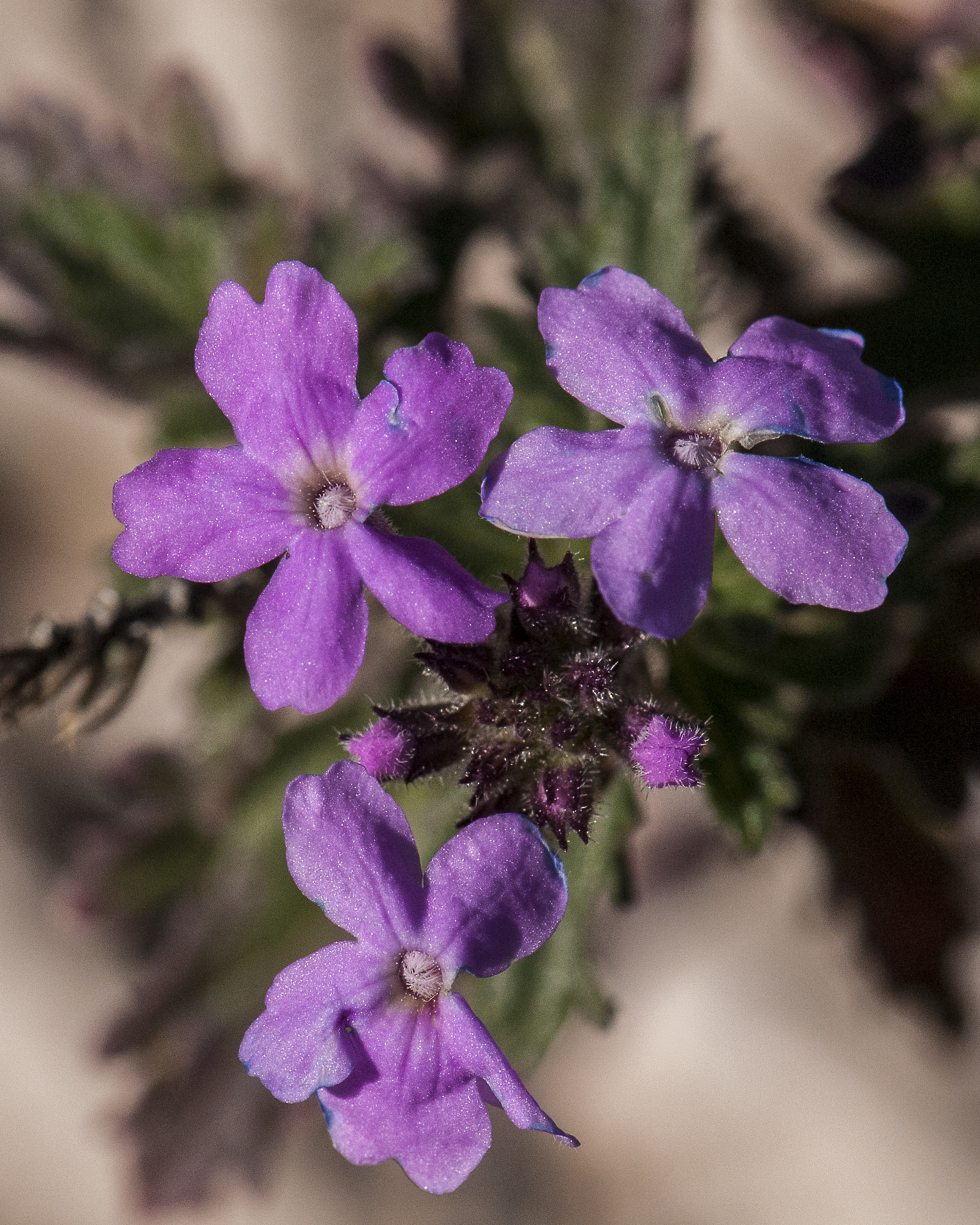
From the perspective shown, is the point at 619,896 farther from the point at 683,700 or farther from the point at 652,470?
the point at 652,470

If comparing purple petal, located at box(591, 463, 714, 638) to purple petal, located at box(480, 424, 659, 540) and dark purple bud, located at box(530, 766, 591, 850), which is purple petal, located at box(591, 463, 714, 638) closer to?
purple petal, located at box(480, 424, 659, 540)

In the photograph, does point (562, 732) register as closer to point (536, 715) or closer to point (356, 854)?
point (536, 715)

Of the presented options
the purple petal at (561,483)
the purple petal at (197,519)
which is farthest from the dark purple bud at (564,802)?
the purple petal at (197,519)

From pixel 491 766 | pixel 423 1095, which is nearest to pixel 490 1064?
pixel 423 1095

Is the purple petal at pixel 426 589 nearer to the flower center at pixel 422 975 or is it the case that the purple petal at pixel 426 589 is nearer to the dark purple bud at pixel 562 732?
the dark purple bud at pixel 562 732

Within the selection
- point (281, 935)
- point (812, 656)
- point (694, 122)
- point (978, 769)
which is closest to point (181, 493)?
point (812, 656)

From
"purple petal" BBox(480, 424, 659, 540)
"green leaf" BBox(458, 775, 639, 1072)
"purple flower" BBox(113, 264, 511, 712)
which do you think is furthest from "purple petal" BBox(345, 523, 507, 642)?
"green leaf" BBox(458, 775, 639, 1072)
